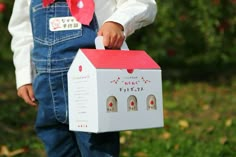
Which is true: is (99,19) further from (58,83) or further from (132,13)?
(58,83)

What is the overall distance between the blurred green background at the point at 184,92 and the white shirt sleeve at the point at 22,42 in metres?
1.73

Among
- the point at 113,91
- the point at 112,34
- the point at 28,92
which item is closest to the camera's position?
the point at 113,91

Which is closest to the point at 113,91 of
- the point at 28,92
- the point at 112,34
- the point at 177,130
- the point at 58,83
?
the point at 112,34

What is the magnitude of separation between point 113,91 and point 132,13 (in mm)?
362

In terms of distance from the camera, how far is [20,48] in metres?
2.26

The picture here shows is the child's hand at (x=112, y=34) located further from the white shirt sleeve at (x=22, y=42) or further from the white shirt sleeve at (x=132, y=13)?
the white shirt sleeve at (x=22, y=42)

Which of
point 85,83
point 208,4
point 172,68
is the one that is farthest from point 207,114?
point 172,68

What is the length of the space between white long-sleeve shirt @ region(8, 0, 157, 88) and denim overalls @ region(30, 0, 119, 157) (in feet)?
0.25

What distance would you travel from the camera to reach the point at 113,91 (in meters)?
1.73

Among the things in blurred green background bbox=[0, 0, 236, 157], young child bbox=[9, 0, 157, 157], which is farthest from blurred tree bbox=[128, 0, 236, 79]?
young child bbox=[9, 0, 157, 157]

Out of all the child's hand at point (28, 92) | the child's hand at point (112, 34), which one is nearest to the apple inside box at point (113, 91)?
the child's hand at point (112, 34)

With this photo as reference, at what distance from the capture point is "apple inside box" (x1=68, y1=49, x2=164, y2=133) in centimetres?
172

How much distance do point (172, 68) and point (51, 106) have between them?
26.8 ft

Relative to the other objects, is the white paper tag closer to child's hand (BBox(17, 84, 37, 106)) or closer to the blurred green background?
child's hand (BBox(17, 84, 37, 106))
